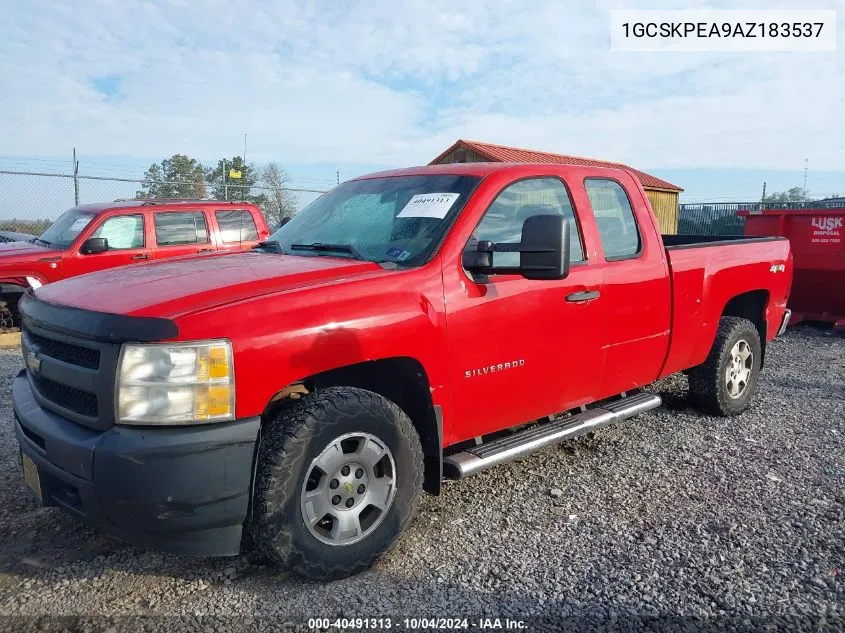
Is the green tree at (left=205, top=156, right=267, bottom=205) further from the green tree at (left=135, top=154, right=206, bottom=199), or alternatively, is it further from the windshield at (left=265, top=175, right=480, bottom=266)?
the windshield at (left=265, top=175, right=480, bottom=266)

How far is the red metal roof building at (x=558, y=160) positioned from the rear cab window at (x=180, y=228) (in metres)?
11.6

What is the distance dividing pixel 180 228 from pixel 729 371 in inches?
286

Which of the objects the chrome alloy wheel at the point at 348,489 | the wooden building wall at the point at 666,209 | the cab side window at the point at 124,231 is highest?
the wooden building wall at the point at 666,209

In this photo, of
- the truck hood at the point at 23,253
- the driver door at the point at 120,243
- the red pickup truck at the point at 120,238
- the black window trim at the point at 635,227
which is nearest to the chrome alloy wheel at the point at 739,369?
Result: the black window trim at the point at 635,227

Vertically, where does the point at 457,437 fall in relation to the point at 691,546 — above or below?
above

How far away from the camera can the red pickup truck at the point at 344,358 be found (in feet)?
8.14

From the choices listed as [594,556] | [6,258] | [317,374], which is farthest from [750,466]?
[6,258]

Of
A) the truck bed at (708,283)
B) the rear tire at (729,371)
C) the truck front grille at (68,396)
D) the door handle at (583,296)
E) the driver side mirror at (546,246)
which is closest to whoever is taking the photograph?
the truck front grille at (68,396)

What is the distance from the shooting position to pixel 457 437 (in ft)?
11.0

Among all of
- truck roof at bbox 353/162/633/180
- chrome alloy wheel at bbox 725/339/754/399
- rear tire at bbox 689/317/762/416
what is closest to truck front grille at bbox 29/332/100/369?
truck roof at bbox 353/162/633/180

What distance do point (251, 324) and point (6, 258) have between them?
7.26 metres

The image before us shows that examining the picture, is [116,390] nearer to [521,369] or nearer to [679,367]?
[521,369]

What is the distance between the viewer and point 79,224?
29.3ft

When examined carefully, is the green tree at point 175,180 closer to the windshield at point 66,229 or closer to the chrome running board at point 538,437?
the windshield at point 66,229
